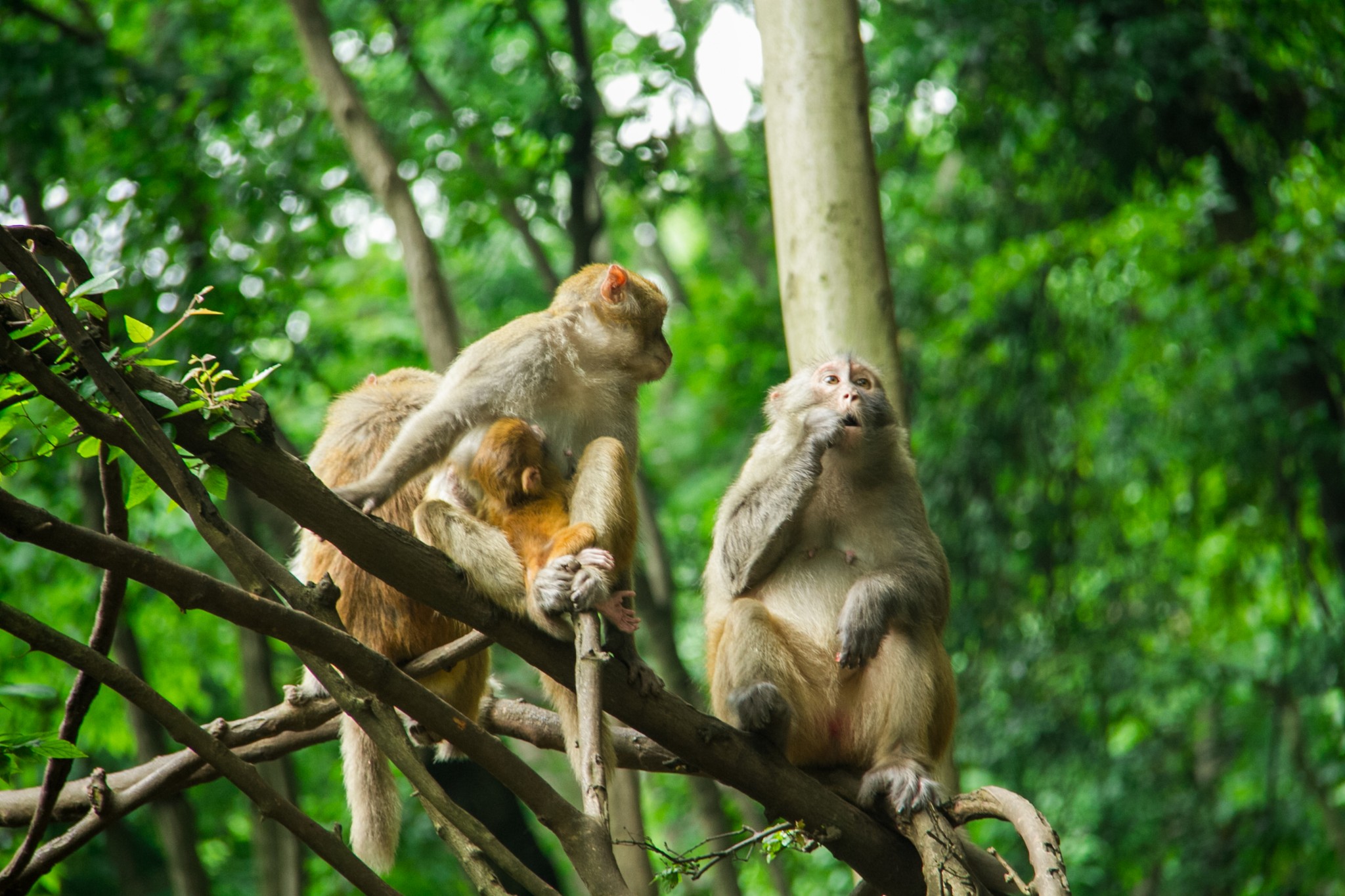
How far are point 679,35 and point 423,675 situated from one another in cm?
860

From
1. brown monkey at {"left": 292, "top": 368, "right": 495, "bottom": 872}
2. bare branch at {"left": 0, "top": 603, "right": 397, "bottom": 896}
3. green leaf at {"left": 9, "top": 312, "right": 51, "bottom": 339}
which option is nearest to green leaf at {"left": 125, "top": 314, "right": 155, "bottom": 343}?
green leaf at {"left": 9, "top": 312, "right": 51, "bottom": 339}

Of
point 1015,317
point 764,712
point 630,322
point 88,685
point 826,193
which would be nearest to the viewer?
point 88,685

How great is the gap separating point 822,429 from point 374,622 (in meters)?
1.96

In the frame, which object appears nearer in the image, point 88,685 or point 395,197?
point 88,685

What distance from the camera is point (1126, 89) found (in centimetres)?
919

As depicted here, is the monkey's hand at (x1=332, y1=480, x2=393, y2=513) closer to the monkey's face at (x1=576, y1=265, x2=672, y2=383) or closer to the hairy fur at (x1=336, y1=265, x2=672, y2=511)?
the hairy fur at (x1=336, y1=265, x2=672, y2=511)

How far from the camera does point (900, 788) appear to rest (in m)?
3.80

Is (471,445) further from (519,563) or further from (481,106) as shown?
(481,106)

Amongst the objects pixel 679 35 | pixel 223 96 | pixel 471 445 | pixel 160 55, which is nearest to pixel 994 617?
pixel 679 35

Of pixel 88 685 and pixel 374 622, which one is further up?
pixel 374 622

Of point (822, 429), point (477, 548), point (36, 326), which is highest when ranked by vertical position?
point (822, 429)

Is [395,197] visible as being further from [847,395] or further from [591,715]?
[591,715]

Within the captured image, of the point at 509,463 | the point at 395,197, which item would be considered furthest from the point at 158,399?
the point at 395,197

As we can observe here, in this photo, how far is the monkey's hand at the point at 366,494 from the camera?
12.3 ft
